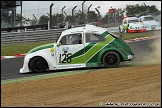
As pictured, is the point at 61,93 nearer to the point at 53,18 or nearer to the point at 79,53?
the point at 79,53

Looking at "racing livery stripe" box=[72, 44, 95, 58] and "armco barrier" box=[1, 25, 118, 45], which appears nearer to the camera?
"racing livery stripe" box=[72, 44, 95, 58]

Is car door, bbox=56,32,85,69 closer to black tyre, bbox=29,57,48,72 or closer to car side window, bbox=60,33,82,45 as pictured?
car side window, bbox=60,33,82,45

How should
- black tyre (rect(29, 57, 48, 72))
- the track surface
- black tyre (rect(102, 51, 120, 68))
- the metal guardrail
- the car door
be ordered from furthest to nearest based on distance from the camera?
the metal guardrail, black tyre (rect(29, 57, 48, 72)), the car door, black tyre (rect(102, 51, 120, 68)), the track surface

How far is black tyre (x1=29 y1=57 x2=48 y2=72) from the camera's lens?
35.4 ft

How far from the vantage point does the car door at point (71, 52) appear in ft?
34.9

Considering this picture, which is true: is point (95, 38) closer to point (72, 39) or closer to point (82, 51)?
point (82, 51)

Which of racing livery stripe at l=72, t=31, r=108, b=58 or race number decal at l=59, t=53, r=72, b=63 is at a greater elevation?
racing livery stripe at l=72, t=31, r=108, b=58

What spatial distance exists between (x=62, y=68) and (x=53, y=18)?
18959 millimetres

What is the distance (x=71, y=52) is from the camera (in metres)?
10.6

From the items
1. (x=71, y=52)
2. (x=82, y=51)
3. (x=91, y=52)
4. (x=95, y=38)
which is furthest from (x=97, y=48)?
(x=71, y=52)

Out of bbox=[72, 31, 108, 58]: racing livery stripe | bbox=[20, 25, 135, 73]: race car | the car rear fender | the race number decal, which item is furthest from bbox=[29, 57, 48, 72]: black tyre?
bbox=[72, 31, 108, 58]: racing livery stripe

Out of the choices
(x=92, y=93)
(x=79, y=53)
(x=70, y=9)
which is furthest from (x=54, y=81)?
(x=70, y=9)

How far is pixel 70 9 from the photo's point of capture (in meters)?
28.0

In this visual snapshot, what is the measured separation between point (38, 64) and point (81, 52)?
1.58 meters
